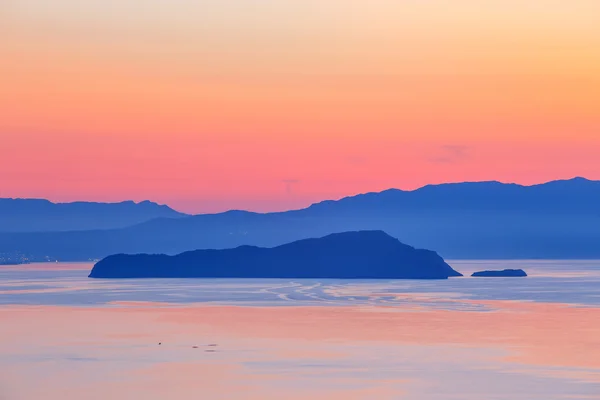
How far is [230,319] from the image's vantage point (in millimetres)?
58719

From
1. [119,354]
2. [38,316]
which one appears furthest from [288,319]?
[119,354]

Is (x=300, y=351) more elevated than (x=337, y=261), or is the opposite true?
(x=337, y=261)

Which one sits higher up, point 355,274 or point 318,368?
point 355,274

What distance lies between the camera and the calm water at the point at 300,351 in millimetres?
32969

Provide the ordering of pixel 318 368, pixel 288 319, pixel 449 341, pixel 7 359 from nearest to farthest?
pixel 318 368 < pixel 7 359 < pixel 449 341 < pixel 288 319

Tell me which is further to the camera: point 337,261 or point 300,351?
point 337,261

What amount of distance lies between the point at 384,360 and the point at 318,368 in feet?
10.0

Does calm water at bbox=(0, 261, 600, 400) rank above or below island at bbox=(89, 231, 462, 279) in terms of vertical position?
below

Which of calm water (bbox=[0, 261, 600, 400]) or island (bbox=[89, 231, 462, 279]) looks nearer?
calm water (bbox=[0, 261, 600, 400])

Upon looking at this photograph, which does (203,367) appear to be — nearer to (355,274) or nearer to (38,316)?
(38,316)

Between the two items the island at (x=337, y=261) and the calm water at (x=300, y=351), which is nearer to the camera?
the calm water at (x=300, y=351)

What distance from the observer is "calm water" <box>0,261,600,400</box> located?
108 ft

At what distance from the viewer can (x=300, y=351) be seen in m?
42.7

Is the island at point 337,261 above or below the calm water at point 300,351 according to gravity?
above
